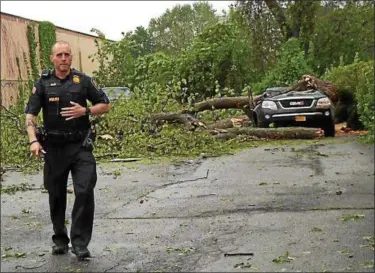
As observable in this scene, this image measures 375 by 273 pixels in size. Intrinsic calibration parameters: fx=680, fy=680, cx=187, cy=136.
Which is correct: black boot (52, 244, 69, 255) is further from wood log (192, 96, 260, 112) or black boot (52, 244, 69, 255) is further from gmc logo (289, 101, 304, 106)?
gmc logo (289, 101, 304, 106)

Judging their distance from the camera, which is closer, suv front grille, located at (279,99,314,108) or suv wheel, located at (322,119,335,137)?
suv wheel, located at (322,119,335,137)

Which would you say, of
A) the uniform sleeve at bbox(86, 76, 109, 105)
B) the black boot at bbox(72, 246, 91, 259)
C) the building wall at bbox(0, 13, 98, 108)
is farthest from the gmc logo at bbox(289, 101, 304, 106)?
the building wall at bbox(0, 13, 98, 108)

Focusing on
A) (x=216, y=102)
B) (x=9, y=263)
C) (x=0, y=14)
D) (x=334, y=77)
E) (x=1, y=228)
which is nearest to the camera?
(x=9, y=263)

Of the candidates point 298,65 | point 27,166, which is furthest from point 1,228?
point 298,65

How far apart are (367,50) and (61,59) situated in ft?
108

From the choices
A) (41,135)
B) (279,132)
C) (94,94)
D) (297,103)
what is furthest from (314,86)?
(41,135)

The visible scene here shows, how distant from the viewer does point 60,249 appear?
18.8ft

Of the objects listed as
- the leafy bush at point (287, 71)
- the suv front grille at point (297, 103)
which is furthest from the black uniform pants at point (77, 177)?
the leafy bush at point (287, 71)

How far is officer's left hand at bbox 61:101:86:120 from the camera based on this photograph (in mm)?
5555

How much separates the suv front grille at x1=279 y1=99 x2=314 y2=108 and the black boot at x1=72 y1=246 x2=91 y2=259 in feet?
39.5

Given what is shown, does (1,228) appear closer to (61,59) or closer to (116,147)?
(61,59)

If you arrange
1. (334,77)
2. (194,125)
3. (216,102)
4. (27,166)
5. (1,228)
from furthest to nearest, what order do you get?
1. (334,77)
2. (216,102)
3. (194,125)
4. (27,166)
5. (1,228)

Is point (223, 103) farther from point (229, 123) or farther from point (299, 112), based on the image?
point (299, 112)

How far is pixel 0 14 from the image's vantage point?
31062 millimetres
